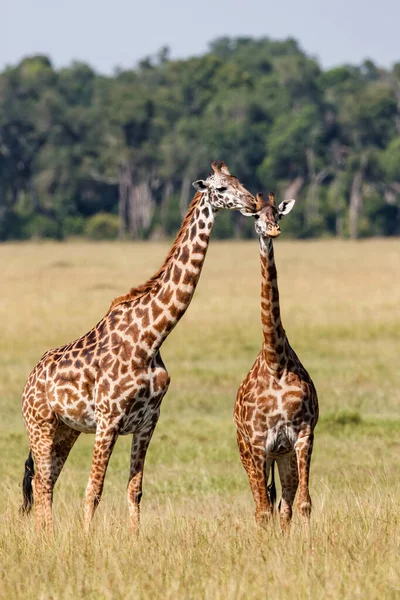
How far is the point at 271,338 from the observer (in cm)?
831

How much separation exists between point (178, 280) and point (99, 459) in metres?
1.19

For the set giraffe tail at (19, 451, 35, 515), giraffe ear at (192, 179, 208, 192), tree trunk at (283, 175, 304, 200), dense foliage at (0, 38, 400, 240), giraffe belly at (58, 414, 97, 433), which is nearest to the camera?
giraffe ear at (192, 179, 208, 192)

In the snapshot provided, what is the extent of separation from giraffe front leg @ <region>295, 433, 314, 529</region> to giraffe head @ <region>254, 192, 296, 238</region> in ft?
4.41

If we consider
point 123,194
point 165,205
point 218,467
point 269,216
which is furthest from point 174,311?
point 123,194

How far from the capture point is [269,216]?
7.61 m

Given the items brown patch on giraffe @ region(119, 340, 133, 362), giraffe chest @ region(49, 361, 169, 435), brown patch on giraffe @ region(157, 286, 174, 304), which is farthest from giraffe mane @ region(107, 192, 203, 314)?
giraffe chest @ region(49, 361, 169, 435)

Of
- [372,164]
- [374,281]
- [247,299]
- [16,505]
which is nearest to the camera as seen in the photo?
[16,505]

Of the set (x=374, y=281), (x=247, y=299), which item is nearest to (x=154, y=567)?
(x=247, y=299)

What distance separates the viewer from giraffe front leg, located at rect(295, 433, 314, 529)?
8141mm

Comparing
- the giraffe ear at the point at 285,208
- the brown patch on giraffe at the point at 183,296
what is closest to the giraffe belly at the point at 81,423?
the brown patch on giraffe at the point at 183,296

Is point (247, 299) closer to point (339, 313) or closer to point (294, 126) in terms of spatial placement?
point (339, 313)

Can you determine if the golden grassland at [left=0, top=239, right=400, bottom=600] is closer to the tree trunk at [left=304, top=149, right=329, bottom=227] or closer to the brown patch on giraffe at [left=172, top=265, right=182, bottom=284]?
the brown patch on giraffe at [left=172, top=265, right=182, bottom=284]

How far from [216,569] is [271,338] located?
1695 mm

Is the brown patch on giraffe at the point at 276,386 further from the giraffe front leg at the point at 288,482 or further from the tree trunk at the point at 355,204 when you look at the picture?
the tree trunk at the point at 355,204
